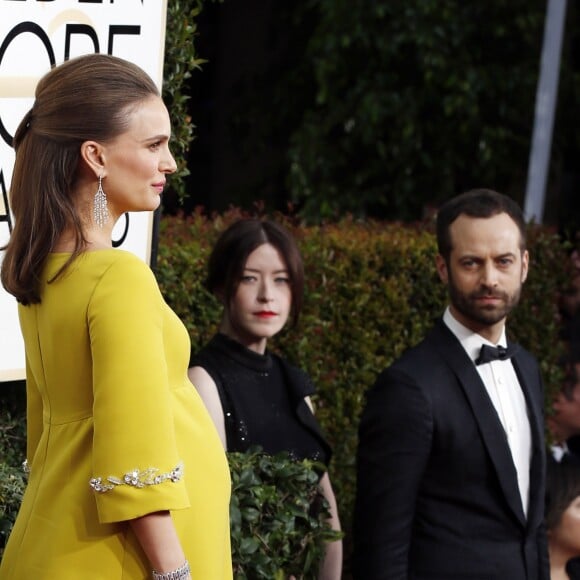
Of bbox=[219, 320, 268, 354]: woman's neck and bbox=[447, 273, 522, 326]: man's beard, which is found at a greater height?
bbox=[447, 273, 522, 326]: man's beard

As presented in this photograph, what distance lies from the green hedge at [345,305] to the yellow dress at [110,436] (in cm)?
266

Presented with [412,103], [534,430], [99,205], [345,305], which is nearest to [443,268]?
[534,430]

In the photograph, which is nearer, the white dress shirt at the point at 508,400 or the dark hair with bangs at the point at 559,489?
the white dress shirt at the point at 508,400

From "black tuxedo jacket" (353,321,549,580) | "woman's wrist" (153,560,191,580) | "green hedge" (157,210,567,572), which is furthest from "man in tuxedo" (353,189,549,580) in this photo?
"green hedge" (157,210,567,572)

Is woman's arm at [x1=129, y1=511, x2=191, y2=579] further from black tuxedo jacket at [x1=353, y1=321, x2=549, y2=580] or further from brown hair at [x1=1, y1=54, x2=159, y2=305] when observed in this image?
black tuxedo jacket at [x1=353, y1=321, x2=549, y2=580]

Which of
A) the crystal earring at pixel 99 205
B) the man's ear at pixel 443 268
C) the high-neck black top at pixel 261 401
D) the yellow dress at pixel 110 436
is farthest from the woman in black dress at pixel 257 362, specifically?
the crystal earring at pixel 99 205

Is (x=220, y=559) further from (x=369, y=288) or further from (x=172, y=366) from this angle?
(x=369, y=288)

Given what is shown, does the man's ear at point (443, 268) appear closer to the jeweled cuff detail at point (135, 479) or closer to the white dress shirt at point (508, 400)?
the white dress shirt at point (508, 400)

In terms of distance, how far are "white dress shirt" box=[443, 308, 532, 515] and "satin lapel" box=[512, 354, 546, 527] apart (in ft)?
0.05

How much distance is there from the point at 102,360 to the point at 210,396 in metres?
1.68

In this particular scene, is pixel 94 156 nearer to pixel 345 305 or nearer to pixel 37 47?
pixel 37 47

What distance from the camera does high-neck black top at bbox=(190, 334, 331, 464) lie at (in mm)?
4168

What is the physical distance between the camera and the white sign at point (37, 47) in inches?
148

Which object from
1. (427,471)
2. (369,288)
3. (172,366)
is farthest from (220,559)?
(369,288)
